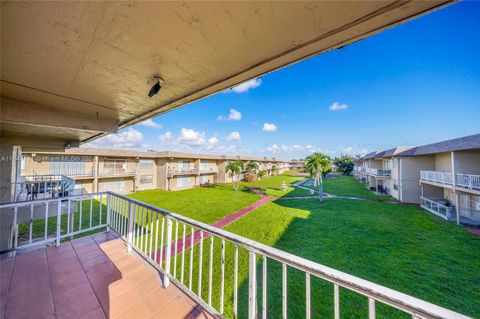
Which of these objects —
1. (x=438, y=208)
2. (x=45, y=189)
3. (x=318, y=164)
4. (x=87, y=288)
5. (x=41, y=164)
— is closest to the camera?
(x=87, y=288)

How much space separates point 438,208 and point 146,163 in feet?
88.9

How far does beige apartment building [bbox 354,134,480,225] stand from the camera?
412 inches

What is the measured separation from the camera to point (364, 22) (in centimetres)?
137

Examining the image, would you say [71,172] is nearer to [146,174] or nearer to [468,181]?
[146,174]

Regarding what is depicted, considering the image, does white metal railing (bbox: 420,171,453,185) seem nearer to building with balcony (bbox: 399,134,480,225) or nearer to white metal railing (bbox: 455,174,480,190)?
building with balcony (bbox: 399,134,480,225)

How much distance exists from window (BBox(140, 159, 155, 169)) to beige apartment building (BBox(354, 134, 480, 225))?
2601cm

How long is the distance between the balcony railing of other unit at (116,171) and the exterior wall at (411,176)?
1043 inches

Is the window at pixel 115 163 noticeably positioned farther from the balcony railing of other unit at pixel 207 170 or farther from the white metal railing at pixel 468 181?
the white metal railing at pixel 468 181

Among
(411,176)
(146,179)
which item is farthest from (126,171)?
(411,176)

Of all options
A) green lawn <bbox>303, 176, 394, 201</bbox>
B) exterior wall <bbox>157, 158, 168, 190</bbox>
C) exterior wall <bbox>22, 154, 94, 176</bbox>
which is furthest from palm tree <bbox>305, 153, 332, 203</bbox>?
exterior wall <bbox>22, 154, 94, 176</bbox>

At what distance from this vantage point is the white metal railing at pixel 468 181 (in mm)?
9514

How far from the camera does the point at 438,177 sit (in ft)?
40.8

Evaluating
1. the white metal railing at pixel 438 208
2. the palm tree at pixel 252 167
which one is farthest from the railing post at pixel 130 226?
the palm tree at pixel 252 167

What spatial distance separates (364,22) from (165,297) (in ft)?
11.5
